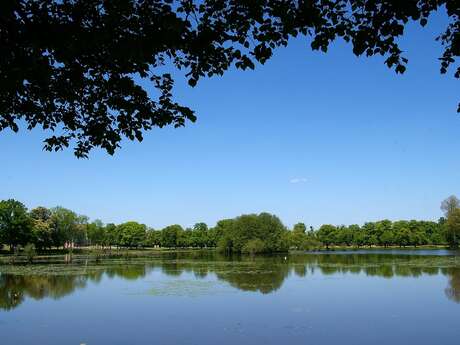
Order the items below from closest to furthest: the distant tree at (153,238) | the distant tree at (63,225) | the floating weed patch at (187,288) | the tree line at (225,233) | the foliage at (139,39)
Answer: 1. the foliage at (139,39)
2. the floating weed patch at (187,288)
3. the tree line at (225,233)
4. the distant tree at (63,225)
5. the distant tree at (153,238)

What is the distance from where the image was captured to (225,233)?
103m

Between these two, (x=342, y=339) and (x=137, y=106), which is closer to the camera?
(x=137, y=106)

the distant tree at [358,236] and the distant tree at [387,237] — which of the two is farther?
the distant tree at [358,236]

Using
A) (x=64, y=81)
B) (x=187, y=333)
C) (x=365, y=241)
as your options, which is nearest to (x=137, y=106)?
(x=64, y=81)

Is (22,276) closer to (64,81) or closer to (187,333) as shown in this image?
(187,333)

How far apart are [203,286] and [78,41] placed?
29081 mm

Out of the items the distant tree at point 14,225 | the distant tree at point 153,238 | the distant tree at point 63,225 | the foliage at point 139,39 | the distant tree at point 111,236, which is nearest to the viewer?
the foliage at point 139,39

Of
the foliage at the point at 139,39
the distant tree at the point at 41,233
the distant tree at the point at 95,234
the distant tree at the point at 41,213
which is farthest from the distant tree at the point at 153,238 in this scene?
the foliage at the point at 139,39

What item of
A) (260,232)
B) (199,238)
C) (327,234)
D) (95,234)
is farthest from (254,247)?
(95,234)

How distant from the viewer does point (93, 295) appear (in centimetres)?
3038

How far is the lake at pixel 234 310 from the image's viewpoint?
59.5 ft

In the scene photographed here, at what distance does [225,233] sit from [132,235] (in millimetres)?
45615

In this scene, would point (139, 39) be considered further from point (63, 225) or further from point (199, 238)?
point (199, 238)

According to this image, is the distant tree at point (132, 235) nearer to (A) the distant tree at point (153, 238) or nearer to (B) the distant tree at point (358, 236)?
(A) the distant tree at point (153, 238)
